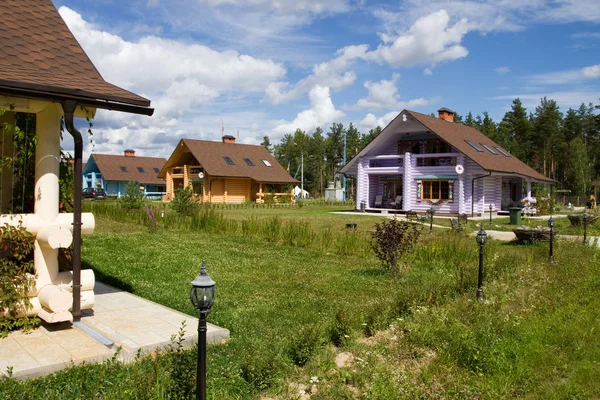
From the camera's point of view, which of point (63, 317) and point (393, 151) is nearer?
point (63, 317)

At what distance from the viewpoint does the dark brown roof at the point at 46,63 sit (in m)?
5.05

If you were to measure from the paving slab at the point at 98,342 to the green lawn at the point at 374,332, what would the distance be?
0.23 meters

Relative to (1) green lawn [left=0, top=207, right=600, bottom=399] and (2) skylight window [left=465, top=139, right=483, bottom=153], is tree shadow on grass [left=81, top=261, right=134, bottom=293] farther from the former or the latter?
(2) skylight window [left=465, top=139, right=483, bottom=153]

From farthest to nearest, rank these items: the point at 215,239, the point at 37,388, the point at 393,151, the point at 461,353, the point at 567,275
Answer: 1. the point at 393,151
2. the point at 215,239
3. the point at 567,275
4. the point at 461,353
5. the point at 37,388

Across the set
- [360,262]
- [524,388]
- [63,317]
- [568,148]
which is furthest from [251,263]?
[568,148]

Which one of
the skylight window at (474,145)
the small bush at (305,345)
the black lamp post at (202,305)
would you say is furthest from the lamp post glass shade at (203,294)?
the skylight window at (474,145)

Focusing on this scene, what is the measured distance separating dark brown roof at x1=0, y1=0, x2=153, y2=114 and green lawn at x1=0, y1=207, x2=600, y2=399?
275cm

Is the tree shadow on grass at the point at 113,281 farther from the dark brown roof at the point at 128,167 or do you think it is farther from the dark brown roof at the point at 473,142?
the dark brown roof at the point at 128,167

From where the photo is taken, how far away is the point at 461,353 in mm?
4773

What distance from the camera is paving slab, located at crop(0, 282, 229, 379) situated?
14.3 feet

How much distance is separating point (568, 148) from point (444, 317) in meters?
64.1

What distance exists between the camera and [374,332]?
217 inches

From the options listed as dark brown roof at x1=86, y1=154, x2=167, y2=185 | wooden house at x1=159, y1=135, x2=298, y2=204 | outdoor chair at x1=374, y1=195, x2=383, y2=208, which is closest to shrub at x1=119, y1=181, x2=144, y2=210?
outdoor chair at x1=374, y1=195, x2=383, y2=208

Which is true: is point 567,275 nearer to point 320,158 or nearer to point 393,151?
point 393,151
